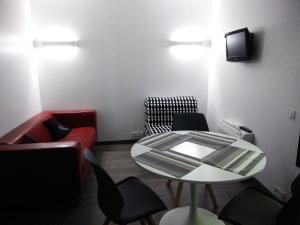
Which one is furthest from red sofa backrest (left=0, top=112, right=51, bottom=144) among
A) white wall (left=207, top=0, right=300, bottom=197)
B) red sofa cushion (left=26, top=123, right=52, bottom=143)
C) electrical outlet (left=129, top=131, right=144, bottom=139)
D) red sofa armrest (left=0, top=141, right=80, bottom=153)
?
white wall (left=207, top=0, right=300, bottom=197)

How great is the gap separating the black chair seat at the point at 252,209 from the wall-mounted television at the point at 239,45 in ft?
5.64

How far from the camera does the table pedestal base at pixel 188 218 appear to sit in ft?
6.79

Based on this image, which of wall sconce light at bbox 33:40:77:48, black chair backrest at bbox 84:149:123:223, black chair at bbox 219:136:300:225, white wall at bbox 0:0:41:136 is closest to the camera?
black chair at bbox 219:136:300:225

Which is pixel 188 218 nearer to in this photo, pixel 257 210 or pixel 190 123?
pixel 257 210

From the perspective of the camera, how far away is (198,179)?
1454 millimetres

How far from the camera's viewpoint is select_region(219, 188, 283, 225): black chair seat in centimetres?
155

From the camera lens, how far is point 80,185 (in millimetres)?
2412

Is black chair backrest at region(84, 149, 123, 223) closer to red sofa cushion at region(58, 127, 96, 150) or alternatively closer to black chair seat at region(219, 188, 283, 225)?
black chair seat at region(219, 188, 283, 225)

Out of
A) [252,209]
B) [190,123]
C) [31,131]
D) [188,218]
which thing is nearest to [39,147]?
[31,131]

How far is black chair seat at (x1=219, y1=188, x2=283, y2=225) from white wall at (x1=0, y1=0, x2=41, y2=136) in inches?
101

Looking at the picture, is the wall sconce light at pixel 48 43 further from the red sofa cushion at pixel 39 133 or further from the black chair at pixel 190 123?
the black chair at pixel 190 123

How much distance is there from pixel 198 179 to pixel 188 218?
86 cm

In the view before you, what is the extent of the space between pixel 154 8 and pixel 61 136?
2.62 meters

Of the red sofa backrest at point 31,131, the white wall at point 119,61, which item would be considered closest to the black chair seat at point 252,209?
the red sofa backrest at point 31,131
